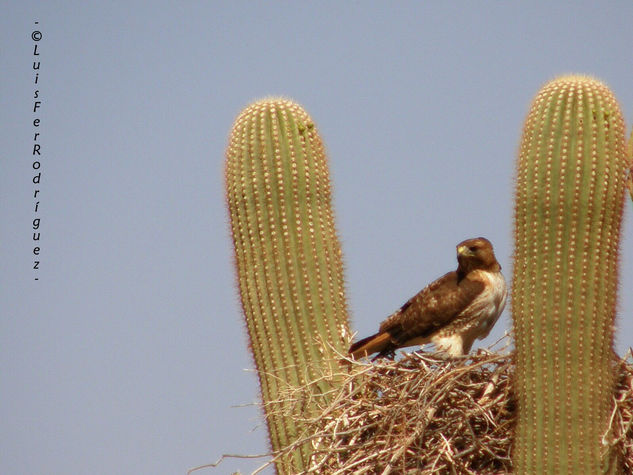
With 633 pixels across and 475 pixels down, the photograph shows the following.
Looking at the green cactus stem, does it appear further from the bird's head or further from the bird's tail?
the bird's tail

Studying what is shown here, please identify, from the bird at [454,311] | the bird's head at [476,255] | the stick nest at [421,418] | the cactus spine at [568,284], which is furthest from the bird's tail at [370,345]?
the cactus spine at [568,284]

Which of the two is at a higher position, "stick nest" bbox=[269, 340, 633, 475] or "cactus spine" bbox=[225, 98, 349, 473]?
"cactus spine" bbox=[225, 98, 349, 473]

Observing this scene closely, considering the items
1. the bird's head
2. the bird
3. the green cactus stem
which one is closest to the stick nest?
the bird

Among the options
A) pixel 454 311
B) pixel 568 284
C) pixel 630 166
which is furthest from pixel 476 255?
pixel 568 284

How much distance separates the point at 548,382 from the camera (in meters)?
7.05

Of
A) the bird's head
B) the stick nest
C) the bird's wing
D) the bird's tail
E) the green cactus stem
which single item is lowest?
the stick nest

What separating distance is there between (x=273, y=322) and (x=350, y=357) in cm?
72

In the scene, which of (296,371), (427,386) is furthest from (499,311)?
(296,371)

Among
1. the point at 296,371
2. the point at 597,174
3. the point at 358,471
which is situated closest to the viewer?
the point at 597,174

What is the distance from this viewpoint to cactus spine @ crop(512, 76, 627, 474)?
22.7 feet

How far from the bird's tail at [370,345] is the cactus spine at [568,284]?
74.5 inches

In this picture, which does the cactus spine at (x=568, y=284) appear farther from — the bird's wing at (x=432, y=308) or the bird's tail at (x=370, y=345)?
the bird's tail at (x=370, y=345)

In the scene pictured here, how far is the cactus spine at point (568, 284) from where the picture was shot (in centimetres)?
693

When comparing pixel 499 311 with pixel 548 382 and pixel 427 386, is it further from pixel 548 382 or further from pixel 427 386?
pixel 548 382
